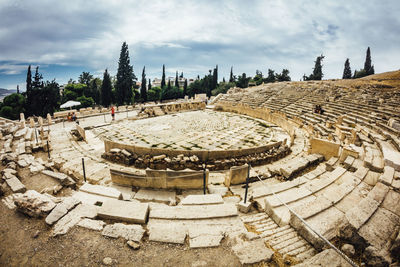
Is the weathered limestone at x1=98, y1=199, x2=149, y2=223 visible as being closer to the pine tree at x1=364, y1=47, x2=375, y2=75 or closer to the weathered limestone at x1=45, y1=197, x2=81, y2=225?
the weathered limestone at x1=45, y1=197, x2=81, y2=225

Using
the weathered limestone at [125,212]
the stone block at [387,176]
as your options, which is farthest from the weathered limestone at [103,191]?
the stone block at [387,176]

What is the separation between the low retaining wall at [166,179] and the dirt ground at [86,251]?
2795mm

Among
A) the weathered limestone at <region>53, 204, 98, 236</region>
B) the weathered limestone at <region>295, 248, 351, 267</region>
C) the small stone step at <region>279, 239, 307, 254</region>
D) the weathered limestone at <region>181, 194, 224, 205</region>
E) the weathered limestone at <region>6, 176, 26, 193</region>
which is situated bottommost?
the weathered limestone at <region>181, 194, 224, 205</region>

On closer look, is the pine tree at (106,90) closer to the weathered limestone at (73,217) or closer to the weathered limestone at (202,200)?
the weathered limestone at (73,217)

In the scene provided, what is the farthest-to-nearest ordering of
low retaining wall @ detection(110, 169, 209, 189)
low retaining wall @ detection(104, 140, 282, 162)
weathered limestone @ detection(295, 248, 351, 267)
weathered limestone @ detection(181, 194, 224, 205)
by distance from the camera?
low retaining wall @ detection(104, 140, 282, 162) < low retaining wall @ detection(110, 169, 209, 189) < weathered limestone @ detection(181, 194, 224, 205) < weathered limestone @ detection(295, 248, 351, 267)

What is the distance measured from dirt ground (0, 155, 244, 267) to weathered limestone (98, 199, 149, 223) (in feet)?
1.46

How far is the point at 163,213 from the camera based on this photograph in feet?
13.3

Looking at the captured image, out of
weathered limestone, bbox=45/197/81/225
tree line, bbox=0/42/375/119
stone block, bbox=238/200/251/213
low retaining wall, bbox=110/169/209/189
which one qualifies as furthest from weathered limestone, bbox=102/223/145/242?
tree line, bbox=0/42/375/119

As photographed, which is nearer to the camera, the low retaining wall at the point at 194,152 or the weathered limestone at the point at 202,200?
the weathered limestone at the point at 202,200

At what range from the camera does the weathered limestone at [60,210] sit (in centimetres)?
355

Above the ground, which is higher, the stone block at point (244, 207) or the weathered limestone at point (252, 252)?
the weathered limestone at point (252, 252)

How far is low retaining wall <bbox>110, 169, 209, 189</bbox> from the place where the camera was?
610 cm

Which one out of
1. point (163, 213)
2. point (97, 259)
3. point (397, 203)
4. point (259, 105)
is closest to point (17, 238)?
point (97, 259)

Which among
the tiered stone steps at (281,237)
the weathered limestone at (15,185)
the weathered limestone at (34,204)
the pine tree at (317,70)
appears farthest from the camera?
the pine tree at (317,70)
